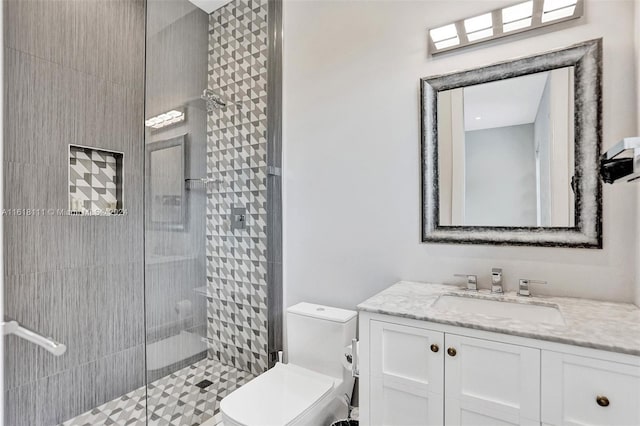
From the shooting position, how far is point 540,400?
107cm

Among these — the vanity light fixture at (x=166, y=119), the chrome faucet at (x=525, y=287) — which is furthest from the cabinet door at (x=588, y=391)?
the vanity light fixture at (x=166, y=119)

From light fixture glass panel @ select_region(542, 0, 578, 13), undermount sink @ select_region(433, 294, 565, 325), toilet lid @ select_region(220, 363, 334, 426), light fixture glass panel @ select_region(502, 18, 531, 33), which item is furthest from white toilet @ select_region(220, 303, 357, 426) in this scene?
light fixture glass panel @ select_region(542, 0, 578, 13)

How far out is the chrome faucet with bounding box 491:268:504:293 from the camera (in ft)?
4.99

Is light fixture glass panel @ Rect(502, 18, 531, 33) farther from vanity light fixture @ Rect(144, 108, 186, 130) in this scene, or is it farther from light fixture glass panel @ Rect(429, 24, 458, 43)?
vanity light fixture @ Rect(144, 108, 186, 130)

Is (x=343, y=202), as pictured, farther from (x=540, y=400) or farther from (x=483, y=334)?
(x=540, y=400)

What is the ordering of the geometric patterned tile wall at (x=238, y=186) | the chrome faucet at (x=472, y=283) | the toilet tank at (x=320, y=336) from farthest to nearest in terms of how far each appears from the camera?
the geometric patterned tile wall at (x=238, y=186), the toilet tank at (x=320, y=336), the chrome faucet at (x=472, y=283)

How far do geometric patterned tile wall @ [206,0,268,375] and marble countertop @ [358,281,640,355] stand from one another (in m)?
0.91

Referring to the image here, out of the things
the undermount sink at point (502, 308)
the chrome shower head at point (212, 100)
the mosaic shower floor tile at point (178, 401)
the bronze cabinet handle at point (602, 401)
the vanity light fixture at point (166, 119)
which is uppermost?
the chrome shower head at point (212, 100)

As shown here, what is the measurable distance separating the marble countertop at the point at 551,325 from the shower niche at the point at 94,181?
1.67 m

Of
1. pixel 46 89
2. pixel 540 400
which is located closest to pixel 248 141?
pixel 46 89

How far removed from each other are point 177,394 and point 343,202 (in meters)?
1.34

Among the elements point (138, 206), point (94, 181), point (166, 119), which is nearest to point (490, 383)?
point (166, 119)

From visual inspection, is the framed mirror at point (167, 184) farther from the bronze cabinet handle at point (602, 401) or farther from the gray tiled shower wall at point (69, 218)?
the bronze cabinet handle at point (602, 401)

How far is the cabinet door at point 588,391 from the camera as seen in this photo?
962 millimetres
